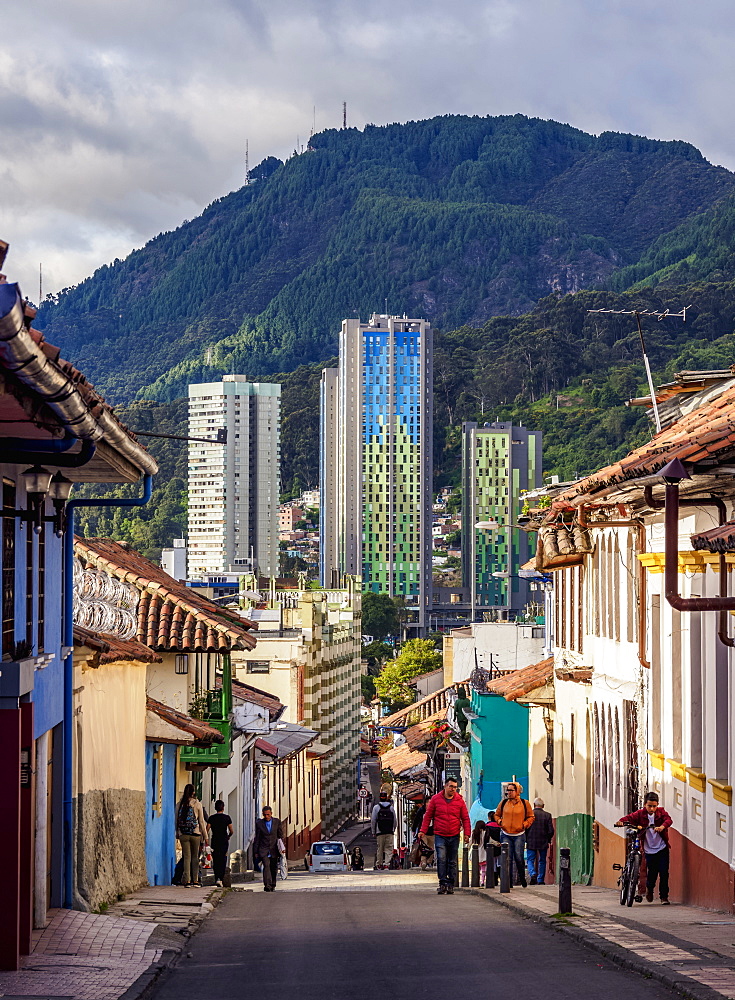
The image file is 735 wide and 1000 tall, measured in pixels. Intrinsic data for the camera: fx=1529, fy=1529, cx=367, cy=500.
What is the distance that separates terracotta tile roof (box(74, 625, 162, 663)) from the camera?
53.1ft

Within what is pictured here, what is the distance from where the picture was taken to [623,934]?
1281cm

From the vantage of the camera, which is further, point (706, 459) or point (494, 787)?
point (494, 787)

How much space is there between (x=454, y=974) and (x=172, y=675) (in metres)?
15.4

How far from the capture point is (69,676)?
15641 millimetres

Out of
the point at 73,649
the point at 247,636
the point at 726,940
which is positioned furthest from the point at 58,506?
the point at 247,636

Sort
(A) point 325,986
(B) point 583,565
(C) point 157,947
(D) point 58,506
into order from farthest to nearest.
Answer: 1. (B) point 583,565
2. (D) point 58,506
3. (C) point 157,947
4. (A) point 325,986

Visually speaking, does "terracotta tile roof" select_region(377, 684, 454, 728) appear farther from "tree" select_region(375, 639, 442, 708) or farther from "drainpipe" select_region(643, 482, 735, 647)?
"tree" select_region(375, 639, 442, 708)

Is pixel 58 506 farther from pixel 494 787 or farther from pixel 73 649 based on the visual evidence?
pixel 494 787

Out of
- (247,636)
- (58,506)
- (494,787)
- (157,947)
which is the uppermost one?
(58,506)

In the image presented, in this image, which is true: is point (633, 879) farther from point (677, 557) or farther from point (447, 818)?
point (677, 557)

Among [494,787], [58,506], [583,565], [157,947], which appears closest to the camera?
[157,947]

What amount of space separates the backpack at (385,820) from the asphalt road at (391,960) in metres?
13.3

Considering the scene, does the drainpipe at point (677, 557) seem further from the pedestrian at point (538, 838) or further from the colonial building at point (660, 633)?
the pedestrian at point (538, 838)

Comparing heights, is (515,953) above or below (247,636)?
below
